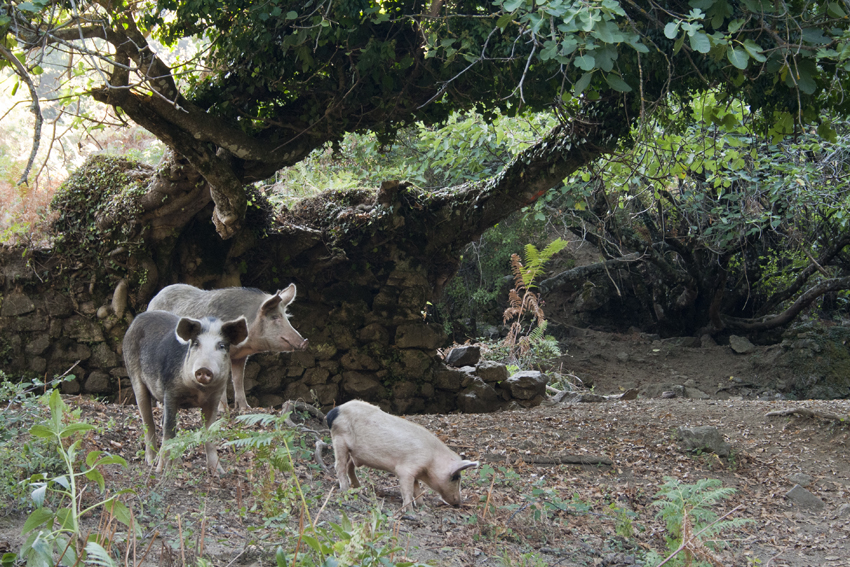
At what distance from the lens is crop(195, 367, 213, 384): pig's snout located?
3.29 m

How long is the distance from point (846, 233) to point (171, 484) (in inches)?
537

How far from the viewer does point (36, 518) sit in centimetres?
187

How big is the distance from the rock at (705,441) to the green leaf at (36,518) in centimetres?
609

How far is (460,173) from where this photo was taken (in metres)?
10.6

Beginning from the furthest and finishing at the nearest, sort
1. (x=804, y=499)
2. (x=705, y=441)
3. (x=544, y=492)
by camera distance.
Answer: (x=705, y=441) → (x=804, y=499) → (x=544, y=492)

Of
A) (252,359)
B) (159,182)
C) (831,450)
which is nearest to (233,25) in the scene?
(159,182)

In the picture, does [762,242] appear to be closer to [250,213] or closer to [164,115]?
[250,213]

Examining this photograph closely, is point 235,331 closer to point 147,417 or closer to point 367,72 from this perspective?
point 147,417

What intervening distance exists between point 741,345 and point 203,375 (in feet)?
45.2

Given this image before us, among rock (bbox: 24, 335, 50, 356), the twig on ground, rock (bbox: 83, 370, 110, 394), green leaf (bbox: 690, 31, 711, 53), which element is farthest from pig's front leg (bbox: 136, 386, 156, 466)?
the twig on ground

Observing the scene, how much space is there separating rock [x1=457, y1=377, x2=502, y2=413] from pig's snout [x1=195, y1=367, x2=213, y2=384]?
6280 millimetres

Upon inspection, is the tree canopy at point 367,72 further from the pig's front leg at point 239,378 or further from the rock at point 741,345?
the rock at point 741,345

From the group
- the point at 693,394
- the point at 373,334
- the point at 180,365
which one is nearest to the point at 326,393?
the point at 373,334

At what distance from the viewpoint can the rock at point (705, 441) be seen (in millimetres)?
6352
